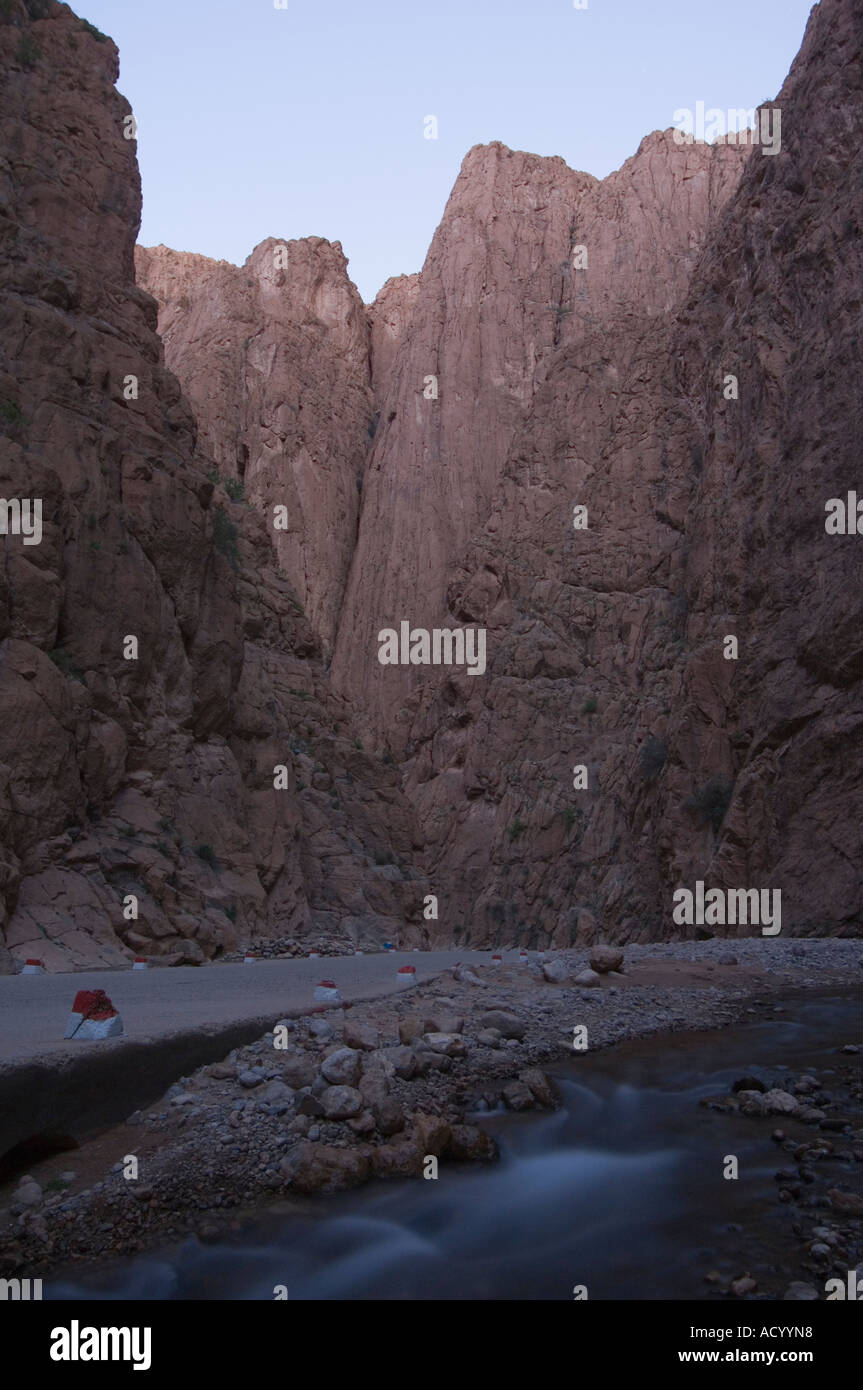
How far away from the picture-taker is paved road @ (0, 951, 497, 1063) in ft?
27.0

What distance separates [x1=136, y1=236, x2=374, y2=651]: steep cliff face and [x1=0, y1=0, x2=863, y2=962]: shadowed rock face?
32cm

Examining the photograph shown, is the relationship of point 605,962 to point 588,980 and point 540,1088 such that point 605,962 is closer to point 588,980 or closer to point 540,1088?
point 588,980

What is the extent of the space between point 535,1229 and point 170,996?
6.06 metres

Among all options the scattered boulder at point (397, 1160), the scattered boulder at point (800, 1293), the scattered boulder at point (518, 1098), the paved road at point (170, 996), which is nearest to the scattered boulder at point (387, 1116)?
the scattered boulder at point (397, 1160)

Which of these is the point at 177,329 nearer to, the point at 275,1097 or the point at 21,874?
the point at 21,874

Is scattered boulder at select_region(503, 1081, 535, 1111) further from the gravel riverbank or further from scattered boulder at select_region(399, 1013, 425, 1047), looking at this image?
scattered boulder at select_region(399, 1013, 425, 1047)

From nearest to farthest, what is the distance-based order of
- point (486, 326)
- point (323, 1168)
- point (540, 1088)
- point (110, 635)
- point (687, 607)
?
point (323, 1168)
point (540, 1088)
point (110, 635)
point (687, 607)
point (486, 326)

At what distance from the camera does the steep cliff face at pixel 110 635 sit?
17578 millimetres

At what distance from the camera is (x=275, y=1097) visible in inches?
316

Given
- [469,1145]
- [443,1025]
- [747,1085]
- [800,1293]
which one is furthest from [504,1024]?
[800,1293]

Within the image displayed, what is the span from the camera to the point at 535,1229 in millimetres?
6906

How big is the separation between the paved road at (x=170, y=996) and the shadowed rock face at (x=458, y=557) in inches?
108

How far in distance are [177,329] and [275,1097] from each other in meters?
85.4

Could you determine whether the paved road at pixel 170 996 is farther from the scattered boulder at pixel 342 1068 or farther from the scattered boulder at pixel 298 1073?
the scattered boulder at pixel 342 1068
